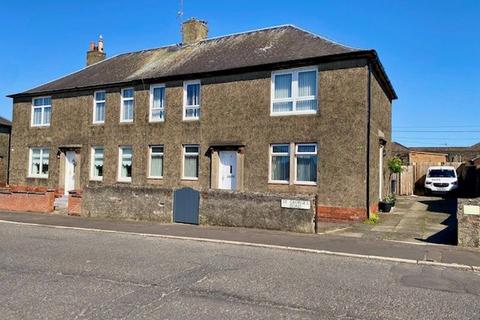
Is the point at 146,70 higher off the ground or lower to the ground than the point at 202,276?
higher

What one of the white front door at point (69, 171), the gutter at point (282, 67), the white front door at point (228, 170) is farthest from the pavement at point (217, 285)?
the white front door at point (69, 171)

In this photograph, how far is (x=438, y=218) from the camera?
1487 cm

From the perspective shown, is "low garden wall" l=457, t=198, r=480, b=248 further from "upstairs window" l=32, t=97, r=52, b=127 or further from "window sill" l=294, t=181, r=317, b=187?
"upstairs window" l=32, t=97, r=52, b=127

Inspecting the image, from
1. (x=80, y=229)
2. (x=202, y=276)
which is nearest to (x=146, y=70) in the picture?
(x=80, y=229)

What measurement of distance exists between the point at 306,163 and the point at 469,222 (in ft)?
21.1

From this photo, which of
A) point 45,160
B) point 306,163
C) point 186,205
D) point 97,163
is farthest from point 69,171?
point 306,163

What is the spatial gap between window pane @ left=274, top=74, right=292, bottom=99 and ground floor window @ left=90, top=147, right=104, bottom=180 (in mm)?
9774

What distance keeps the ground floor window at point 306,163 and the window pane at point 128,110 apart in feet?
28.8

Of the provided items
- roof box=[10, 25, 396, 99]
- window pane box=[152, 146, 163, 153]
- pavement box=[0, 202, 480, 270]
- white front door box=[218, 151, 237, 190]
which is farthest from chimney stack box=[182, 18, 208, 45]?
pavement box=[0, 202, 480, 270]

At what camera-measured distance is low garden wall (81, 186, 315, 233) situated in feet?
39.2

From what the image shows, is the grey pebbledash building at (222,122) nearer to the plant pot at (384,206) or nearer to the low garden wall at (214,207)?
the low garden wall at (214,207)

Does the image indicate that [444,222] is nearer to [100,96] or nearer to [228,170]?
[228,170]

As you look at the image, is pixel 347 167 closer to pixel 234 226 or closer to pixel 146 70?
pixel 234 226

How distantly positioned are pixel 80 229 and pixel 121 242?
3.02 metres
